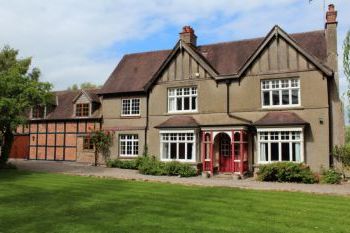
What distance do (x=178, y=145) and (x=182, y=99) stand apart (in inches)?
135

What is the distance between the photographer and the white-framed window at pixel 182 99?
25.4m

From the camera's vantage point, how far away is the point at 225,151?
24.0 metres

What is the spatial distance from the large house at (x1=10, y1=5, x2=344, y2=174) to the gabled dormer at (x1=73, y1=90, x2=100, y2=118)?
0.80 feet

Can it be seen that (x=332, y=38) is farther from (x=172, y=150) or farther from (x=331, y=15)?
(x=172, y=150)

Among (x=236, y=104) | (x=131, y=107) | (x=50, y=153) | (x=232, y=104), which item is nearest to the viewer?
(x=236, y=104)

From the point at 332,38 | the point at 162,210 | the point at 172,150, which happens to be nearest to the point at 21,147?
the point at 172,150

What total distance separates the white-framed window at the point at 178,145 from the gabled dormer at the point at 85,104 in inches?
322

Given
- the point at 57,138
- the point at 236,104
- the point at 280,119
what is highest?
the point at 236,104

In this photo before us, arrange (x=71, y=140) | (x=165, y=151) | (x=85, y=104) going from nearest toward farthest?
(x=165, y=151) < (x=85, y=104) < (x=71, y=140)

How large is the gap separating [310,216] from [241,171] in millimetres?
11171

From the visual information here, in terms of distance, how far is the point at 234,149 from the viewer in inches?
892

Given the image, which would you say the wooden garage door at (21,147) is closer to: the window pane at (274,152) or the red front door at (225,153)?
the red front door at (225,153)

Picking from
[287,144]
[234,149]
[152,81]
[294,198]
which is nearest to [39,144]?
[152,81]

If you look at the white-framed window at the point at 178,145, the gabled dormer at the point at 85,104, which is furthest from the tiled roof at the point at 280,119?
the gabled dormer at the point at 85,104
